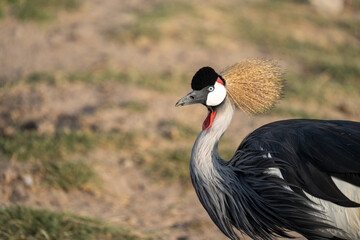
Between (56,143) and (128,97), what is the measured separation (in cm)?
93

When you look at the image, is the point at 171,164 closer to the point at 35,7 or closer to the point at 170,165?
the point at 170,165

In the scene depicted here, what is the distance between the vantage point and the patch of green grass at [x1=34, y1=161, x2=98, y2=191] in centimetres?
349

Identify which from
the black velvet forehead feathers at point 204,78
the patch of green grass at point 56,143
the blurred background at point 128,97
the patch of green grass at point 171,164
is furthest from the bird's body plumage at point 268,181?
the patch of green grass at point 56,143

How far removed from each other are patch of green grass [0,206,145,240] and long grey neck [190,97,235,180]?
710mm

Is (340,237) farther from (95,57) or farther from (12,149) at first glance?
(95,57)

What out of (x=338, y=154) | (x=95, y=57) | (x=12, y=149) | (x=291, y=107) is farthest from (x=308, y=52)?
(x=338, y=154)

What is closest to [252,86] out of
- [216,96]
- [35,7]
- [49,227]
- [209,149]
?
[216,96]

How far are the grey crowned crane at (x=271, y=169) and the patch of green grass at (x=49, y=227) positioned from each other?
0.72 metres

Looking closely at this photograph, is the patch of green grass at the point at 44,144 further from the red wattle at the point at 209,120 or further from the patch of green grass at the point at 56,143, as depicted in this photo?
the red wattle at the point at 209,120

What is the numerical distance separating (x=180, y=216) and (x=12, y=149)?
136cm

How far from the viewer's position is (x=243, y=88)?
248 centimetres

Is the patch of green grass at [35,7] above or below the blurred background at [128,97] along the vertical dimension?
above

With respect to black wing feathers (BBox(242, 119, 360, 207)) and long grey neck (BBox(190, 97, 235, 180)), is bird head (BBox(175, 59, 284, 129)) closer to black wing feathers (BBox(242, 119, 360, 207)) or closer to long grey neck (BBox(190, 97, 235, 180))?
long grey neck (BBox(190, 97, 235, 180))

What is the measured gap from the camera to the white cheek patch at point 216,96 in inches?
95.3
